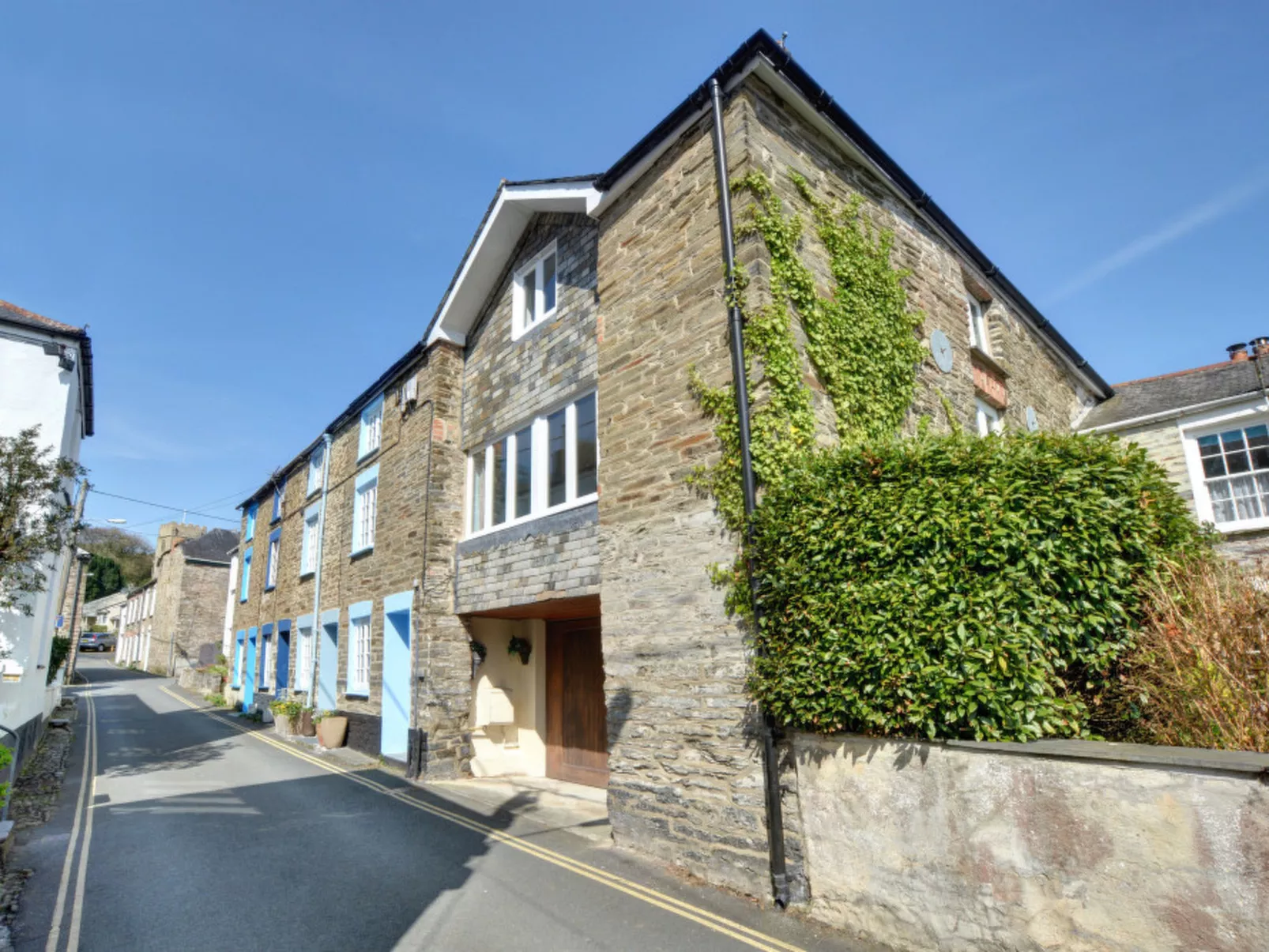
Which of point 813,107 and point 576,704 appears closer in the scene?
point 813,107

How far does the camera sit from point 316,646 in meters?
16.3

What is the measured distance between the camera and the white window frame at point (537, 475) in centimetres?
974

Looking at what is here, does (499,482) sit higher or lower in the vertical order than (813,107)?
lower

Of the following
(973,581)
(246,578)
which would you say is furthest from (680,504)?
(246,578)

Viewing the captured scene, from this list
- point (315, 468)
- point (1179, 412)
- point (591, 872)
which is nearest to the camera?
point (591, 872)

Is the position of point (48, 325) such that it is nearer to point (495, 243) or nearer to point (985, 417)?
point (495, 243)

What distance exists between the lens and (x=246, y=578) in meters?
24.2

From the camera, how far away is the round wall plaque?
9750mm

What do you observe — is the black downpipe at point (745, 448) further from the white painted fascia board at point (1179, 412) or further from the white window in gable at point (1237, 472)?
the white window in gable at point (1237, 472)

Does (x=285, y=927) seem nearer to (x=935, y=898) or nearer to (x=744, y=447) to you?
(x=935, y=898)

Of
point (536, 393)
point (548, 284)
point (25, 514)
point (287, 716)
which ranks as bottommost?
point (287, 716)

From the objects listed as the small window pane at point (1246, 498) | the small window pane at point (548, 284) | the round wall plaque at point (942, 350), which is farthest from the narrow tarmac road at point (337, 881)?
the small window pane at point (1246, 498)

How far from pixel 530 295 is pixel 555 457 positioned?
3.31 metres

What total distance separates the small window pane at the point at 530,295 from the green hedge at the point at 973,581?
24.0 feet
